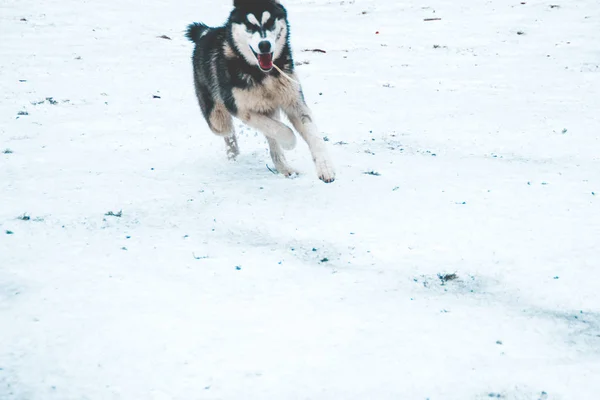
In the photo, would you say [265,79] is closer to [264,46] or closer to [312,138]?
[264,46]

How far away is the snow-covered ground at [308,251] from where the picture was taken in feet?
8.16

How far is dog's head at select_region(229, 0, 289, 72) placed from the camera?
4684 mm

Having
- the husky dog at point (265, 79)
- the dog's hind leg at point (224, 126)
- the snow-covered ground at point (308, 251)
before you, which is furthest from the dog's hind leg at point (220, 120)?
the husky dog at point (265, 79)

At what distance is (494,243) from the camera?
12.5 ft

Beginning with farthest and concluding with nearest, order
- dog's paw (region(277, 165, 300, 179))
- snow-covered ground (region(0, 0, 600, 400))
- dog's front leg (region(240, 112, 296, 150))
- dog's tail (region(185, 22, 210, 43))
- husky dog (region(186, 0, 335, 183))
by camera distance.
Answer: dog's tail (region(185, 22, 210, 43)) → dog's paw (region(277, 165, 300, 179)) → dog's front leg (region(240, 112, 296, 150)) → husky dog (region(186, 0, 335, 183)) → snow-covered ground (region(0, 0, 600, 400))

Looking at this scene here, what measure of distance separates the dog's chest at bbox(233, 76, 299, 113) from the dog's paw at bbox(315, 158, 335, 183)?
743 millimetres

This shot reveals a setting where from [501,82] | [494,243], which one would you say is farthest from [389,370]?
[501,82]

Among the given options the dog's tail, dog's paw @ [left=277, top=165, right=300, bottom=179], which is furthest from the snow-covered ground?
the dog's tail

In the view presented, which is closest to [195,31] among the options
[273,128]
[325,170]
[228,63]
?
[228,63]

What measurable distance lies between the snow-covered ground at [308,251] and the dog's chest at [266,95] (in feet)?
2.29

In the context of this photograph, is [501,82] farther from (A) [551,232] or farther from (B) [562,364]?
(B) [562,364]

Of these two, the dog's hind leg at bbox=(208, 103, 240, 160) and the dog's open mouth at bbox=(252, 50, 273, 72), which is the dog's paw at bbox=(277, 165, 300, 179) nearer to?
the dog's hind leg at bbox=(208, 103, 240, 160)

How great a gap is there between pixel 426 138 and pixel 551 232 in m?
2.81

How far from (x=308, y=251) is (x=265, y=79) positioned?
1.89 meters
